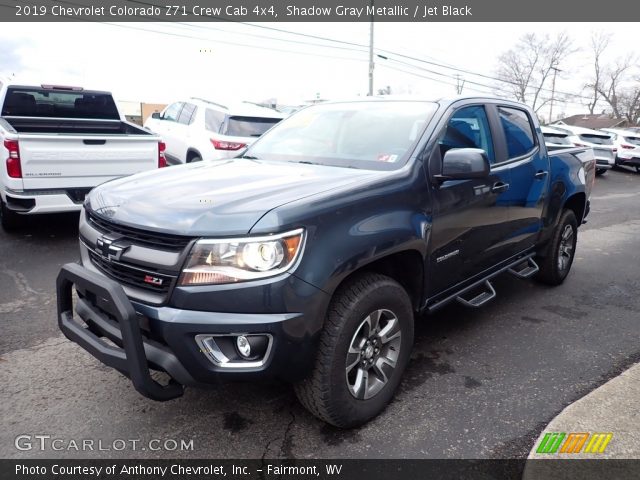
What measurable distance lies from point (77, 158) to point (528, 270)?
4953 millimetres

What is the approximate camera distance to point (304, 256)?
7.33 ft

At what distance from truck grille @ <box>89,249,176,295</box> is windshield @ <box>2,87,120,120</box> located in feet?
19.5

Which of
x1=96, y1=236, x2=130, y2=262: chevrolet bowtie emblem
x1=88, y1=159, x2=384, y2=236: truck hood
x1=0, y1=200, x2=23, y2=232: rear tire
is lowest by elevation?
x1=0, y1=200, x2=23, y2=232: rear tire

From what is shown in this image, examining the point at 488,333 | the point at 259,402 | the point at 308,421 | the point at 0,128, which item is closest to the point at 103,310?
the point at 259,402

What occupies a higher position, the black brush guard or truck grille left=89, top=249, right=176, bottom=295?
truck grille left=89, top=249, right=176, bottom=295

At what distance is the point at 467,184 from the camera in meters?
3.29

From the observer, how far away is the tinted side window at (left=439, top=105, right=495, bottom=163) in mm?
3305

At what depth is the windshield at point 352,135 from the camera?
3.14 metres

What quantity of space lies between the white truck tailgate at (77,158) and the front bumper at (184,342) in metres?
3.77

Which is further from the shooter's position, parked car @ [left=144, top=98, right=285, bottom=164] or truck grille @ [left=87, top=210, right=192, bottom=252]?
parked car @ [left=144, top=98, right=285, bottom=164]

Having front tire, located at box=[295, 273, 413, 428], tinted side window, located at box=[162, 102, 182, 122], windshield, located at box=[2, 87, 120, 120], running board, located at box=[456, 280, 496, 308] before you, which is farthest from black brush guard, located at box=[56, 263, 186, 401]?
tinted side window, located at box=[162, 102, 182, 122]

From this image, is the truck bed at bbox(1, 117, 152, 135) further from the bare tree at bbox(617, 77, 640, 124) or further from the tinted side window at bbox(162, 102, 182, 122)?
the bare tree at bbox(617, 77, 640, 124)

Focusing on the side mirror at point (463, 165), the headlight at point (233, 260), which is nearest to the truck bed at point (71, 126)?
the side mirror at point (463, 165)

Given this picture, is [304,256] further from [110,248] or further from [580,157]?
[580,157]
